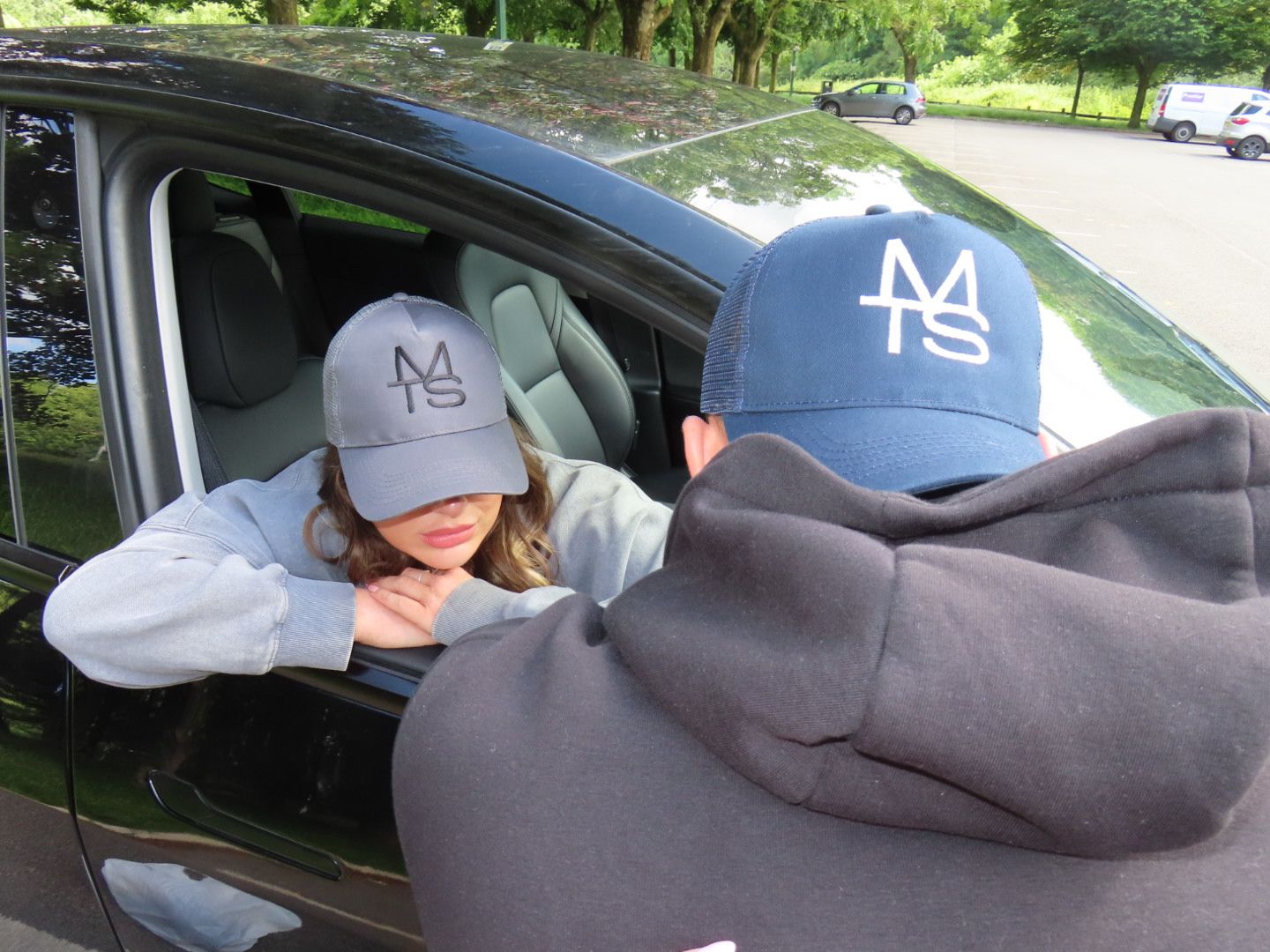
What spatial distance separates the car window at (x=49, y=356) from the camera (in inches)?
57.4

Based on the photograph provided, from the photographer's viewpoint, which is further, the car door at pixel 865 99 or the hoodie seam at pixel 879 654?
the car door at pixel 865 99

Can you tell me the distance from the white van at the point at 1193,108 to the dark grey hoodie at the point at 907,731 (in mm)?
28430

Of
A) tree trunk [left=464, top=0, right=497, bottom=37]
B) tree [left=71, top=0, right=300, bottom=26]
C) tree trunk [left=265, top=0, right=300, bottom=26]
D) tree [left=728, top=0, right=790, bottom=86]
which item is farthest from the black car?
tree [left=728, top=0, right=790, bottom=86]

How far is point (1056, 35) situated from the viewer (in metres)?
39.4

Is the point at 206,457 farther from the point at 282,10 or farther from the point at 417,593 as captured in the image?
the point at 282,10

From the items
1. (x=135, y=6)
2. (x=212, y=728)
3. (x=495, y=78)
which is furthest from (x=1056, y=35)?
(x=212, y=728)

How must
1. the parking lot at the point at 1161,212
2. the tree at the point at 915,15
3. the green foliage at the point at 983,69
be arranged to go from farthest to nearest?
the green foliage at the point at 983,69 → the tree at the point at 915,15 → the parking lot at the point at 1161,212

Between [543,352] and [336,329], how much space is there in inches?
28.7

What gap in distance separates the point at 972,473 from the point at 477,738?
A: 0.42 meters

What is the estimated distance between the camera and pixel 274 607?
1272mm

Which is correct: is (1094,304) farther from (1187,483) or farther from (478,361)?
(1187,483)

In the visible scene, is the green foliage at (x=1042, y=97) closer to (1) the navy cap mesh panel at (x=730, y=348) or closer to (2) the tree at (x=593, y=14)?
(2) the tree at (x=593, y=14)

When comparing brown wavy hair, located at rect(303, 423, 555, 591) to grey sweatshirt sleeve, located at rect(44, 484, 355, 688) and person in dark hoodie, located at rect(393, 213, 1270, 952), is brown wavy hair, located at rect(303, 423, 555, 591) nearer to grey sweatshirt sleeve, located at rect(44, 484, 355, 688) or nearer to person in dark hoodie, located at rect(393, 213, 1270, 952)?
grey sweatshirt sleeve, located at rect(44, 484, 355, 688)

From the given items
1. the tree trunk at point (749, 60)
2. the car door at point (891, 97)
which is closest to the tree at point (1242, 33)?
the car door at point (891, 97)
